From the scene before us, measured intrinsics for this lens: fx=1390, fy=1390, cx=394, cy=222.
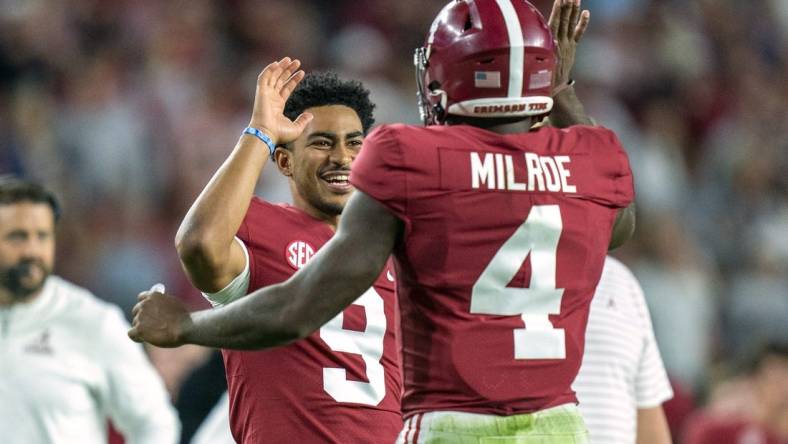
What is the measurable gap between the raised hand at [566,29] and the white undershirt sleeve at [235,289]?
3.40ft

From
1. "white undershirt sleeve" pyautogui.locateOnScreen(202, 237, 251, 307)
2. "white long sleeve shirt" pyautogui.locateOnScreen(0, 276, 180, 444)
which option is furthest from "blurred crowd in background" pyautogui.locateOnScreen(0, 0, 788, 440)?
"white undershirt sleeve" pyautogui.locateOnScreen(202, 237, 251, 307)

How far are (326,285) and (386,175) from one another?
0.93 feet

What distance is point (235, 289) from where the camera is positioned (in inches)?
155

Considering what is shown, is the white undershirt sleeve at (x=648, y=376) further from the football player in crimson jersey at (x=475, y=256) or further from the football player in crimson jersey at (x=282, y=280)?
the football player in crimson jersey at (x=475, y=256)

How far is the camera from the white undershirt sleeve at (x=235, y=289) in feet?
12.8

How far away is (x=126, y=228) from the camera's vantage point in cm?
945

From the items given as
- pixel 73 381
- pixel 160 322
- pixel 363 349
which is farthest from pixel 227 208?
pixel 73 381

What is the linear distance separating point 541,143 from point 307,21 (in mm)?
7507

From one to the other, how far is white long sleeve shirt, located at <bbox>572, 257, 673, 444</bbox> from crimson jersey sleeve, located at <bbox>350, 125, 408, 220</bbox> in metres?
2.19

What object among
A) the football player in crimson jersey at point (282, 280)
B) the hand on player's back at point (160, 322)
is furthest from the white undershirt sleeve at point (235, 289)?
the hand on player's back at point (160, 322)

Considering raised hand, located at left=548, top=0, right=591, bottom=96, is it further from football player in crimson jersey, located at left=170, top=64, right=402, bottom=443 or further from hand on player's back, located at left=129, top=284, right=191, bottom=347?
hand on player's back, located at left=129, top=284, right=191, bottom=347

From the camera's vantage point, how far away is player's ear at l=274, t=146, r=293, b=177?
4402mm

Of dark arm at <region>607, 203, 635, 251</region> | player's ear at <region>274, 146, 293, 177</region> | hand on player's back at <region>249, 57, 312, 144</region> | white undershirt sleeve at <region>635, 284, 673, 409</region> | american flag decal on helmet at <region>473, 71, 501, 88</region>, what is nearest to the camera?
american flag decal on helmet at <region>473, 71, 501, 88</region>

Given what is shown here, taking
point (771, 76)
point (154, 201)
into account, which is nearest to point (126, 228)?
point (154, 201)
